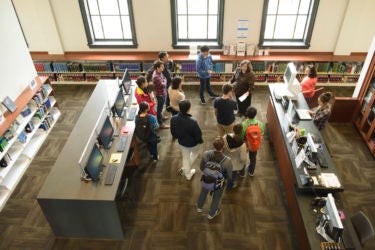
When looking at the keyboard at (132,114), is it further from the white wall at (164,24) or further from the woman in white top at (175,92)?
the white wall at (164,24)

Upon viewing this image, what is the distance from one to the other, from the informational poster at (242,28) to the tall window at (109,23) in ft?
8.49

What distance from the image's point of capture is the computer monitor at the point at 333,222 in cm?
329

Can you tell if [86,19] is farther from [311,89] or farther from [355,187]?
[355,187]

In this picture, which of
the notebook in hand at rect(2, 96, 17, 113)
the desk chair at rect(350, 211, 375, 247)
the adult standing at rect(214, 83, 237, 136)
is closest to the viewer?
the desk chair at rect(350, 211, 375, 247)

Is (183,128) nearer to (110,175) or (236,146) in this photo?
(236,146)

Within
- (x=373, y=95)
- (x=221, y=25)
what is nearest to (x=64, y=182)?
(x=221, y=25)

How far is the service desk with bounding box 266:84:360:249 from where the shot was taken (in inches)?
153

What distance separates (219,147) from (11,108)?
12.6 feet

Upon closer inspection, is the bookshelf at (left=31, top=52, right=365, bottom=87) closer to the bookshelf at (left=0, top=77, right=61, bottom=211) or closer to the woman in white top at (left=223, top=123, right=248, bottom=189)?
the bookshelf at (left=0, top=77, right=61, bottom=211)

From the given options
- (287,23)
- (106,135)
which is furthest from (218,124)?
(287,23)

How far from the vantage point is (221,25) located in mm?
7324

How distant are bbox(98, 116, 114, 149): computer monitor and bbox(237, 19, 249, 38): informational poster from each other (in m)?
4.24

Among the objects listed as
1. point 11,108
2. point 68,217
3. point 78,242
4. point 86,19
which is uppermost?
point 86,19

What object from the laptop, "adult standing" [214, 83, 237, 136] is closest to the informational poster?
the laptop
